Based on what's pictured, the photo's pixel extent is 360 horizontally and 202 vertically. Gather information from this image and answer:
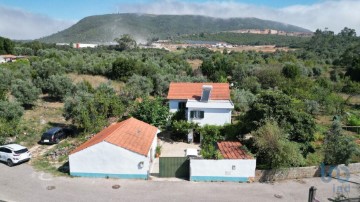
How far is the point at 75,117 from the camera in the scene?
→ 29.5 meters

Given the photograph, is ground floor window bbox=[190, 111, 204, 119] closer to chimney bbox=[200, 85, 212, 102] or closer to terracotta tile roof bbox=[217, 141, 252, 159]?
chimney bbox=[200, 85, 212, 102]

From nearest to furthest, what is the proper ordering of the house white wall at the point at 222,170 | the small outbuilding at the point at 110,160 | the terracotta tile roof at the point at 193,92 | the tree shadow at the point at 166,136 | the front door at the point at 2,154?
1. the small outbuilding at the point at 110,160
2. the house white wall at the point at 222,170
3. the front door at the point at 2,154
4. the tree shadow at the point at 166,136
5. the terracotta tile roof at the point at 193,92

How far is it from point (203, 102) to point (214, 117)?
2.04 metres

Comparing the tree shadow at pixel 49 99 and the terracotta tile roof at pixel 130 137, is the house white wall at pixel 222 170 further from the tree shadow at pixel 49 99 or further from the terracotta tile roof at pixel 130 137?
the tree shadow at pixel 49 99

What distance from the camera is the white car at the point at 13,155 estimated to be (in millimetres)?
22562

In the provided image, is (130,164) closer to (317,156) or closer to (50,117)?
(317,156)

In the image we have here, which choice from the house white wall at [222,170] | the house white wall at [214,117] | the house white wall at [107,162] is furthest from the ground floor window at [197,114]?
the house white wall at [107,162]

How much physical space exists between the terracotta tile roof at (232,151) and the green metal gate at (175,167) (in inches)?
111

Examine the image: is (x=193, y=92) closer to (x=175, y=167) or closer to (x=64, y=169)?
(x=175, y=167)

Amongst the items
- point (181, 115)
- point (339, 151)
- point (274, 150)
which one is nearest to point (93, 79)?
point (181, 115)

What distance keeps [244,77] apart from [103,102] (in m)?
32.9

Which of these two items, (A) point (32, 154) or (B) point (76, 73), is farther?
(B) point (76, 73)

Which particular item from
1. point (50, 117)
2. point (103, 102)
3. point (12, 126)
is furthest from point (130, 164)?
point (50, 117)

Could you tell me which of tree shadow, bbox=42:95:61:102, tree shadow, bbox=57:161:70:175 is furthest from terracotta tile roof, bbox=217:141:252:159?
tree shadow, bbox=42:95:61:102
